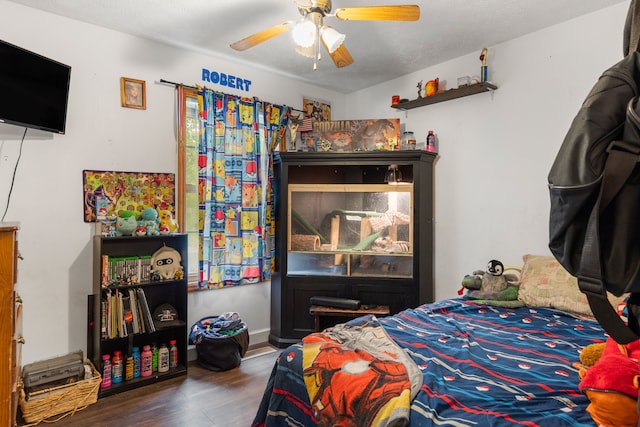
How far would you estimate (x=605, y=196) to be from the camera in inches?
27.6

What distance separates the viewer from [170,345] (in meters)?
3.03

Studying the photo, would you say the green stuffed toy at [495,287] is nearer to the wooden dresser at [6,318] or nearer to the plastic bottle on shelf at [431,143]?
the plastic bottle on shelf at [431,143]

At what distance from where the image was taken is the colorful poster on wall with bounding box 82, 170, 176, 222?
2842 millimetres

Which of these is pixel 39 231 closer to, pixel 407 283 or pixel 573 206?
pixel 407 283

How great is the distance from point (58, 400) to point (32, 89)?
1.93 meters

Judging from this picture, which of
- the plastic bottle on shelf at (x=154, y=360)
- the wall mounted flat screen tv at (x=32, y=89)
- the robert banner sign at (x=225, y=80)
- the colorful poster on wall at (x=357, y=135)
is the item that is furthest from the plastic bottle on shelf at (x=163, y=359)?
the robert banner sign at (x=225, y=80)

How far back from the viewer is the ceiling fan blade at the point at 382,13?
1.95 meters

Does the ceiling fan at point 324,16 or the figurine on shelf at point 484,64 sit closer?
the ceiling fan at point 324,16

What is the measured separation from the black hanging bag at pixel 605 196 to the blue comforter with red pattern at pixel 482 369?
68 cm

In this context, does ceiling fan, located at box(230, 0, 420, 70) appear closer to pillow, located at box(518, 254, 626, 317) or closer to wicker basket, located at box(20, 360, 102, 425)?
pillow, located at box(518, 254, 626, 317)

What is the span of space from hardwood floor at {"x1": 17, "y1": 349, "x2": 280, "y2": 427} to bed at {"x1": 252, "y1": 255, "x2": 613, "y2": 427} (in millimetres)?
709

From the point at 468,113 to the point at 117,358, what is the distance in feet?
11.2

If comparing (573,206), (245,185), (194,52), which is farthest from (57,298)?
(573,206)

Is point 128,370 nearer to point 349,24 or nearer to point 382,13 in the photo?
point 382,13
